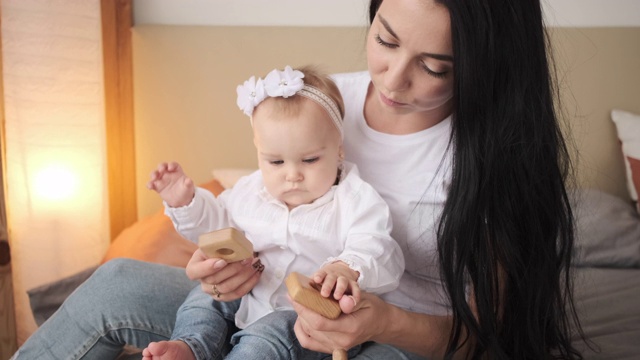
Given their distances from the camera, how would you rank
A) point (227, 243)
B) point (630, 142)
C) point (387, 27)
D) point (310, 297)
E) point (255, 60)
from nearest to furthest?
point (310, 297) < point (227, 243) < point (387, 27) < point (630, 142) < point (255, 60)

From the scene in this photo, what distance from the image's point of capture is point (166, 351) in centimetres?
122

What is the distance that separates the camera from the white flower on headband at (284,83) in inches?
53.3

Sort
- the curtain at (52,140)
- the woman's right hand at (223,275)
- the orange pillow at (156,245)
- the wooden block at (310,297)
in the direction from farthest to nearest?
the curtain at (52,140)
the orange pillow at (156,245)
the woman's right hand at (223,275)
the wooden block at (310,297)

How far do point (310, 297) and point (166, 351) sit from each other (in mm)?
328

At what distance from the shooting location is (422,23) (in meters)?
1.23

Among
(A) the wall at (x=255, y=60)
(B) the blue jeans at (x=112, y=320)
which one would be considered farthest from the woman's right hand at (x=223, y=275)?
(A) the wall at (x=255, y=60)

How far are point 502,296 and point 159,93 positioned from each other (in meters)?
1.71

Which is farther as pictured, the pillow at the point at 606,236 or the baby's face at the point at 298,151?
the pillow at the point at 606,236

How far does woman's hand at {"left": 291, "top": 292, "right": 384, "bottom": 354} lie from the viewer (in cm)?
111

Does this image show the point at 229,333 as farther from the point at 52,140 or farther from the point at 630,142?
the point at 630,142

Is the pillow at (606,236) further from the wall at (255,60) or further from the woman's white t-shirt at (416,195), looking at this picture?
the woman's white t-shirt at (416,195)

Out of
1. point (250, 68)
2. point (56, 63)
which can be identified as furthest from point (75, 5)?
point (250, 68)

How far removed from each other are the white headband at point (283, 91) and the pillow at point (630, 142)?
1468mm

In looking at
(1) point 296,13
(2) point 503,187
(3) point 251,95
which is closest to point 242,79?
(1) point 296,13
